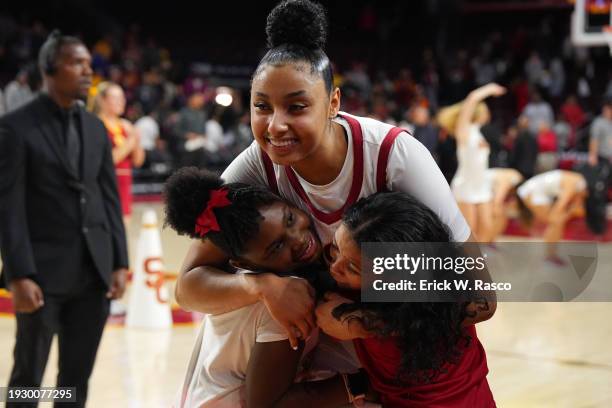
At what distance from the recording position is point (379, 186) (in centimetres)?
225

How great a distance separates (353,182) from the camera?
2279mm

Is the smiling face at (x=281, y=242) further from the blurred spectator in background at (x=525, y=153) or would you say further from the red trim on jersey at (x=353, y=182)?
the blurred spectator in background at (x=525, y=153)

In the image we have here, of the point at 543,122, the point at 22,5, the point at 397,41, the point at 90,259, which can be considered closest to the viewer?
the point at 90,259

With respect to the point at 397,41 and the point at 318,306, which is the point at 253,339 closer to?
the point at 318,306

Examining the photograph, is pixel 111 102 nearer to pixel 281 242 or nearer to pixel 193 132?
pixel 281 242

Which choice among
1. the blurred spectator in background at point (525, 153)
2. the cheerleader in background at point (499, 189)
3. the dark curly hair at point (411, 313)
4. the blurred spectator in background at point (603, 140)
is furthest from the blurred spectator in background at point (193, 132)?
the dark curly hair at point (411, 313)

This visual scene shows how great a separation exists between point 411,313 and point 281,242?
0.44 meters

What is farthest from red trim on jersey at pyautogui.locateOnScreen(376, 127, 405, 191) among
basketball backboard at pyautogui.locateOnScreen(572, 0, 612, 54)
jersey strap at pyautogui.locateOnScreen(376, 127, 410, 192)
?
basketball backboard at pyautogui.locateOnScreen(572, 0, 612, 54)

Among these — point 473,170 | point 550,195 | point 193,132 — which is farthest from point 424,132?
point 193,132

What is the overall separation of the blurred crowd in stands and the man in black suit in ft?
28.7

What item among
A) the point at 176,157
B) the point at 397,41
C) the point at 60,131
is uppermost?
the point at 397,41

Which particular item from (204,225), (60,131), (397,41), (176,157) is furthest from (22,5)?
(204,225)

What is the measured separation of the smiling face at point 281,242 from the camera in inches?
87.8

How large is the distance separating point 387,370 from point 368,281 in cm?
24
